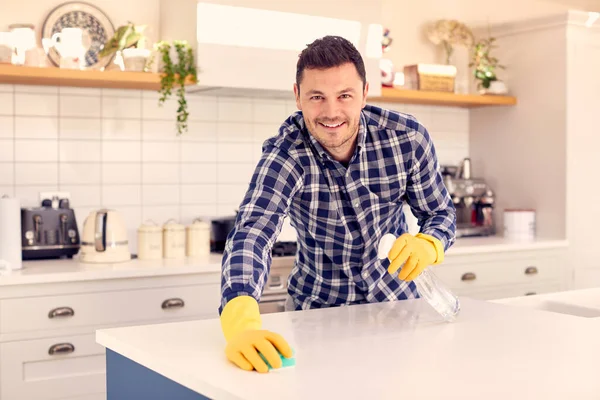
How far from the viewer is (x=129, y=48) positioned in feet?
11.8

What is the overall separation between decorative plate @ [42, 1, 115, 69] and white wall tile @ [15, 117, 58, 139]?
26cm

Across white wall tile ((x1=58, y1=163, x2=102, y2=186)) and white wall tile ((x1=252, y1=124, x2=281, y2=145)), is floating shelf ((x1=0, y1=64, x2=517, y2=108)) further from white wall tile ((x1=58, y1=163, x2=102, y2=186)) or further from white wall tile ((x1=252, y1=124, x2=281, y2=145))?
white wall tile ((x1=252, y1=124, x2=281, y2=145))

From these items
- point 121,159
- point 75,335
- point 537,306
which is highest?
point 121,159

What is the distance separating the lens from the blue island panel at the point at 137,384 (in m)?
1.53

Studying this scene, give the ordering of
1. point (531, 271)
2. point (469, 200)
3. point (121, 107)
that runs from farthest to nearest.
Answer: point (469, 200), point (531, 271), point (121, 107)

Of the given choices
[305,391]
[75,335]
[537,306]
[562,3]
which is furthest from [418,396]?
[562,3]

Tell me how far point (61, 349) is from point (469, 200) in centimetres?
252

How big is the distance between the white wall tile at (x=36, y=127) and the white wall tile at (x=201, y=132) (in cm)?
62

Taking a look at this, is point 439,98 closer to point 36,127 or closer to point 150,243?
point 150,243

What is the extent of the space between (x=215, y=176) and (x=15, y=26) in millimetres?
1175

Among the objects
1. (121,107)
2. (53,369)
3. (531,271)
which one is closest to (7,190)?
(121,107)

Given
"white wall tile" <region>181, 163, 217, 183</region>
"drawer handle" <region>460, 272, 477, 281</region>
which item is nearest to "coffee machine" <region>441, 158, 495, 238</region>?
"drawer handle" <region>460, 272, 477, 281</region>

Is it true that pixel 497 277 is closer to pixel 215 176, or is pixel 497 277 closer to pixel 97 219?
pixel 215 176

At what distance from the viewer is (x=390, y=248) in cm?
195
